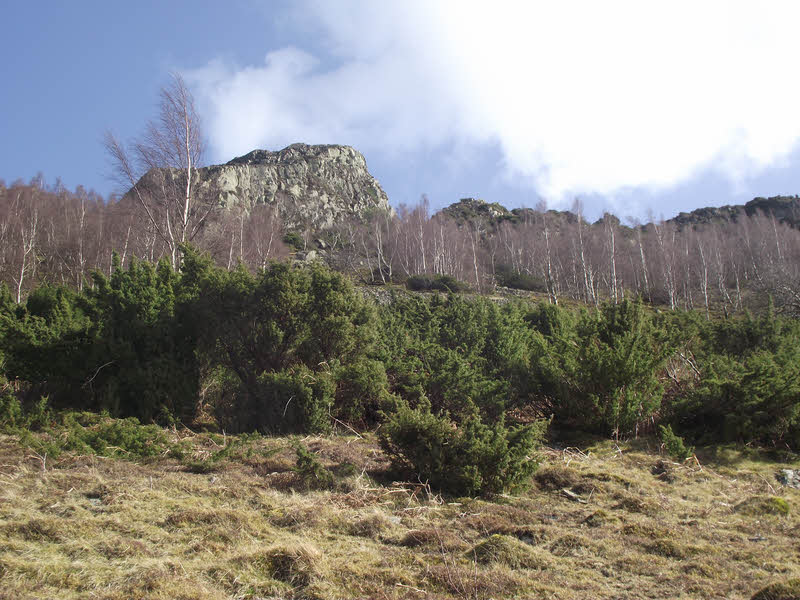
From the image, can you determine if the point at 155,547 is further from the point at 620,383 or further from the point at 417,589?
the point at 620,383

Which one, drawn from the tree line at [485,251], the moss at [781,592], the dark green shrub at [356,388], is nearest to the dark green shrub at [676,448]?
the dark green shrub at [356,388]

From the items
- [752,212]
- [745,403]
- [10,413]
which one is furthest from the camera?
[752,212]

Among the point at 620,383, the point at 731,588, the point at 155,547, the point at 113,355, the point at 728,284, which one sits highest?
the point at 728,284

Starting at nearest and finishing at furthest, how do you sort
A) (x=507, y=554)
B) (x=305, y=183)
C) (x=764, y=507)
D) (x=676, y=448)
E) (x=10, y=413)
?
(x=507, y=554) → (x=764, y=507) → (x=676, y=448) → (x=10, y=413) → (x=305, y=183)

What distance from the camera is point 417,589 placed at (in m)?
3.17

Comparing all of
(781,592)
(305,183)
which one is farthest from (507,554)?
(305,183)

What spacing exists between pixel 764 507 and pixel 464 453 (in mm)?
2926

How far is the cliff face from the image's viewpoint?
78.2 meters

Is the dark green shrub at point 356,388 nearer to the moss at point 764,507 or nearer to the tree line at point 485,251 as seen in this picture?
the moss at point 764,507

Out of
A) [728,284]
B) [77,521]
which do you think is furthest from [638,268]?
[77,521]

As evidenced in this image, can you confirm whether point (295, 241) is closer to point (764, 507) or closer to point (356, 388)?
point (356, 388)

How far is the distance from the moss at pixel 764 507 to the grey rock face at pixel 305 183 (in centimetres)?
6834

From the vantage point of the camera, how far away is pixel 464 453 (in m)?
5.54

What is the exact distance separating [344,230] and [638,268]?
36502 mm
